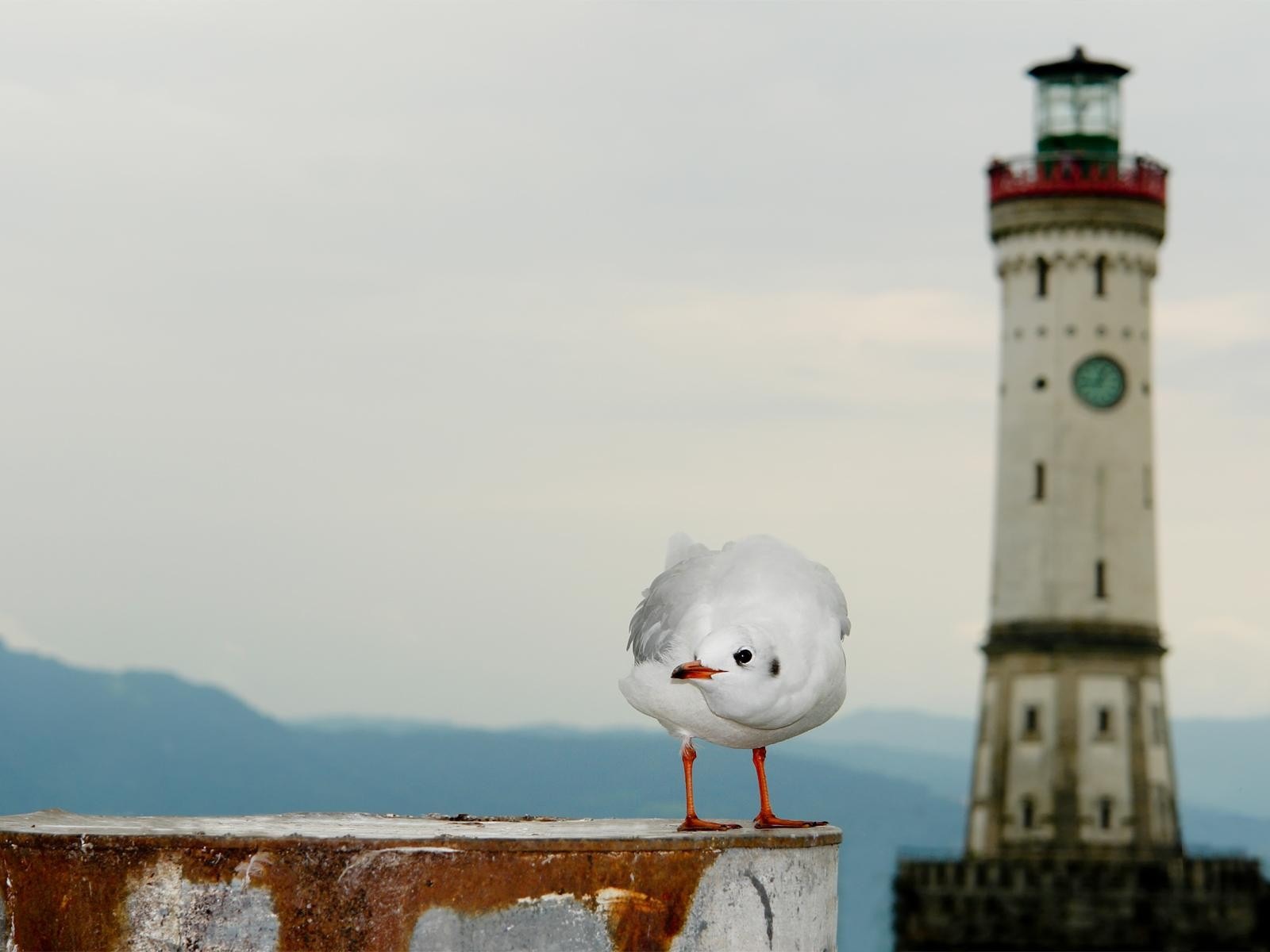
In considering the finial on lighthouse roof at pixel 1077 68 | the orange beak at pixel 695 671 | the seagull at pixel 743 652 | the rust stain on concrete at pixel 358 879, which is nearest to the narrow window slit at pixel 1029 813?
the finial on lighthouse roof at pixel 1077 68

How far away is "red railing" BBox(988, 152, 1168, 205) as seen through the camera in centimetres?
6425

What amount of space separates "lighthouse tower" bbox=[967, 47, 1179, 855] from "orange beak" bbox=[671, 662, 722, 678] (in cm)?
5286

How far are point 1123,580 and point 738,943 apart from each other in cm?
5432

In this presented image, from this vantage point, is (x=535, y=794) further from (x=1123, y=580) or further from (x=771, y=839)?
(x=771, y=839)

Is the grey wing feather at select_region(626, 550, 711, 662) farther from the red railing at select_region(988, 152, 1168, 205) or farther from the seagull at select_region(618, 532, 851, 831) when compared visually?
the red railing at select_region(988, 152, 1168, 205)

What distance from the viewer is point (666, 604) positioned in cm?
1270

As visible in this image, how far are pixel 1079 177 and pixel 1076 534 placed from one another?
9.66 m

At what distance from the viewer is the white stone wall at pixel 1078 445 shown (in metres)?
63.6

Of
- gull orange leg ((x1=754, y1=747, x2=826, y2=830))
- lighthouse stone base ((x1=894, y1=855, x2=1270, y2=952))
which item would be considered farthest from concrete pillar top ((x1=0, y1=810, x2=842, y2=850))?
lighthouse stone base ((x1=894, y1=855, x2=1270, y2=952))

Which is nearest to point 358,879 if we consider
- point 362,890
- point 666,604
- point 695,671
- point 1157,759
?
point 362,890

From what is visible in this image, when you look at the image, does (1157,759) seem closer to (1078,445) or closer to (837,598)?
(1078,445)

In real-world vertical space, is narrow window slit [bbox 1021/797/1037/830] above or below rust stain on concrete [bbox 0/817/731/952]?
above

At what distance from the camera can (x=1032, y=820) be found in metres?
63.7

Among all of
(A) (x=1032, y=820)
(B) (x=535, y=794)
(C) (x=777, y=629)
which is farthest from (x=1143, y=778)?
(B) (x=535, y=794)
